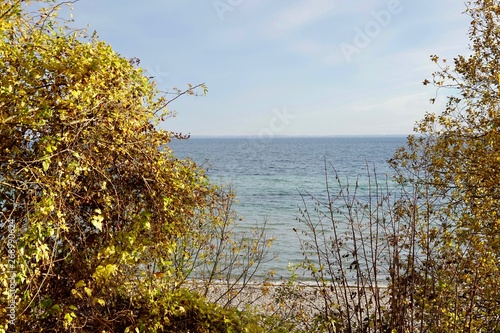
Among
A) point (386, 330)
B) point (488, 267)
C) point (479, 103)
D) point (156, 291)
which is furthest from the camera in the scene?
point (479, 103)

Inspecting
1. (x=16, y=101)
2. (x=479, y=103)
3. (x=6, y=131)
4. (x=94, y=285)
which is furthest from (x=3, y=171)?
(x=479, y=103)

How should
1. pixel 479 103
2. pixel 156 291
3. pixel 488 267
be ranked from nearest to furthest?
pixel 156 291 < pixel 488 267 < pixel 479 103

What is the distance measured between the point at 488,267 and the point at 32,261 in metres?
4.76

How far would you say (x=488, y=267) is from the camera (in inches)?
205

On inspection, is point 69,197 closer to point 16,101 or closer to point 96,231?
point 96,231

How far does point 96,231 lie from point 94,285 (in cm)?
46

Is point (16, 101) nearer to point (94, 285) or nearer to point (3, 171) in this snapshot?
point (3, 171)

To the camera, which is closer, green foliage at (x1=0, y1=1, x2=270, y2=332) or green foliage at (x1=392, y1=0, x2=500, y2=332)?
green foliage at (x1=0, y1=1, x2=270, y2=332)

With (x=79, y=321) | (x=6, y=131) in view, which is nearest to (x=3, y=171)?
(x=6, y=131)

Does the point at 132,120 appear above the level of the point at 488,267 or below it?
above

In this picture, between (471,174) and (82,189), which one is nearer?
(82,189)

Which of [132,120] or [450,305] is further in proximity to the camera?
[450,305]

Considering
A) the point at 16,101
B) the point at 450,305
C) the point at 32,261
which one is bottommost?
the point at 450,305

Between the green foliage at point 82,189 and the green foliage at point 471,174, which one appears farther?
the green foliage at point 471,174
